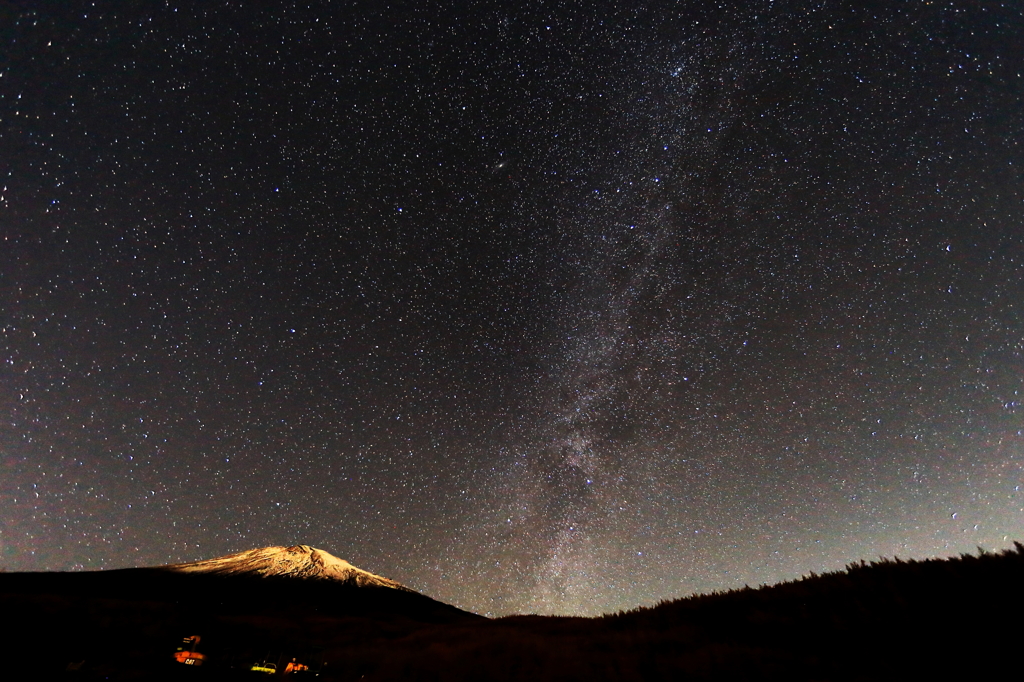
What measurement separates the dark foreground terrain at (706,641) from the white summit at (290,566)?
4247 centimetres

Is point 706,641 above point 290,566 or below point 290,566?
below

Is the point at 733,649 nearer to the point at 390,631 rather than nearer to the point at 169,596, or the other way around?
the point at 390,631

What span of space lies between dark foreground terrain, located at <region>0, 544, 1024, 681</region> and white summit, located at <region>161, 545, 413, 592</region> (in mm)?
42466

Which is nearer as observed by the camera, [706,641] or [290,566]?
[706,641]

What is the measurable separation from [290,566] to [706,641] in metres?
64.0

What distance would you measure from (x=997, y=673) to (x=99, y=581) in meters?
59.0

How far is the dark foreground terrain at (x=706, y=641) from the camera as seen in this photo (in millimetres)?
5918

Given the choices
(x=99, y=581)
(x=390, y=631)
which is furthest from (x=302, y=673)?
(x=99, y=581)

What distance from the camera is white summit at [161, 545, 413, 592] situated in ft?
178

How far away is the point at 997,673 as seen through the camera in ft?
16.3

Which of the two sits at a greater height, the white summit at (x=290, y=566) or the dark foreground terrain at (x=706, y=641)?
Result: the white summit at (x=290, y=566)

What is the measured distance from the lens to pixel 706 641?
8.82 m

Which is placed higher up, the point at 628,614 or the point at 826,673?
the point at 628,614

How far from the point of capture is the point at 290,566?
194ft
